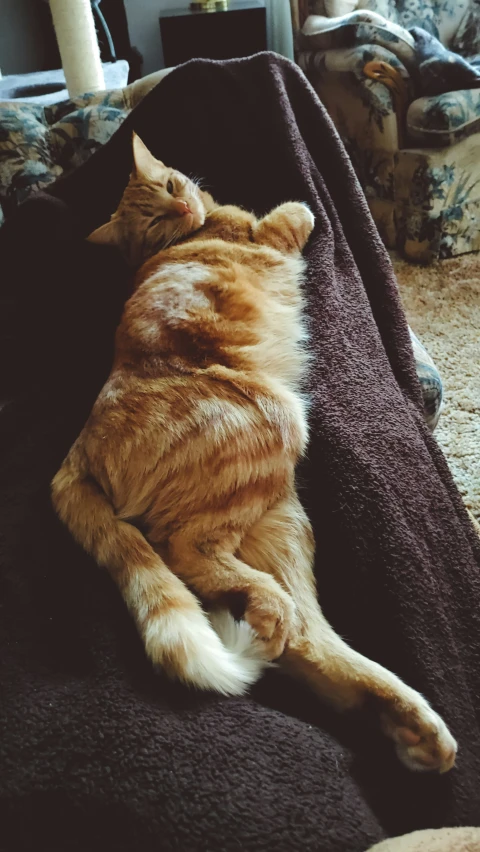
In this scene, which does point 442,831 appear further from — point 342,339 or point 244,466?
point 342,339

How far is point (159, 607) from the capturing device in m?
0.87

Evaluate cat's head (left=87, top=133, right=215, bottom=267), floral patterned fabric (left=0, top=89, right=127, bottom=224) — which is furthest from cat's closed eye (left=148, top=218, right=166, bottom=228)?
floral patterned fabric (left=0, top=89, right=127, bottom=224)

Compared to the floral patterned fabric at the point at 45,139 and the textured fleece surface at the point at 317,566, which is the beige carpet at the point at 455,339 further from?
the floral patterned fabric at the point at 45,139

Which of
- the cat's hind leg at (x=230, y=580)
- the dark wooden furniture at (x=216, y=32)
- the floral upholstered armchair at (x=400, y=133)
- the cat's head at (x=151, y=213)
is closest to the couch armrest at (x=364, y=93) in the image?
the floral upholstered armchair at (x=400, y=133)

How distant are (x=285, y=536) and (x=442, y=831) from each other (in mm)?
469

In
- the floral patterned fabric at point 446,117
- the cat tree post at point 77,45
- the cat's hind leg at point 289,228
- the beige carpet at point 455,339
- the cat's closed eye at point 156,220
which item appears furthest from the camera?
the floral patterned fabric at point 446,117

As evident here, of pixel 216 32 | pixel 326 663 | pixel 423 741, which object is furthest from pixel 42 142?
pixel 216 32

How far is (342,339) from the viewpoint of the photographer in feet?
4.02

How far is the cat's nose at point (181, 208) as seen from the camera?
4.68ft

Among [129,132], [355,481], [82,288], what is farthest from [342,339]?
[129,132]

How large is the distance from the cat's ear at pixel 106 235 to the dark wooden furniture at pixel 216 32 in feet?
9.71

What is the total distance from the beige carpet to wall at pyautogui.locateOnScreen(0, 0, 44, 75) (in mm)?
3310

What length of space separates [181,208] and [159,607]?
97cm

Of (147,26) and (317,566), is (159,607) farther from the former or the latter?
(147,26)
